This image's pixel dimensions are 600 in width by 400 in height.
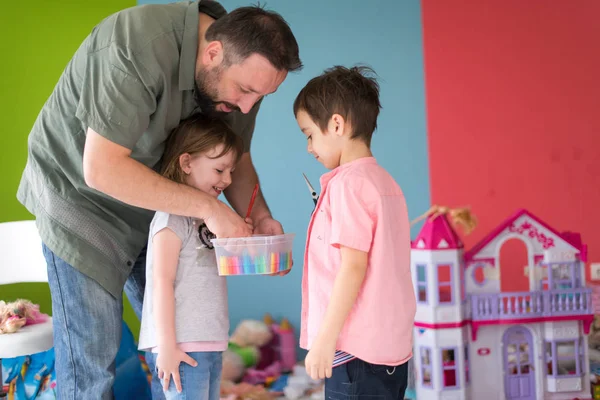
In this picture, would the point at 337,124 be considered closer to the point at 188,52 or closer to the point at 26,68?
the point at 188,52

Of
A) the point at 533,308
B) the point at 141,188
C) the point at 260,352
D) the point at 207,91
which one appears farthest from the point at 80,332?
the point at 533,308

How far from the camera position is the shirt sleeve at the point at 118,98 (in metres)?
1.42

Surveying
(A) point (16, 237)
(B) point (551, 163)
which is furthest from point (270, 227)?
(B) point (551, 163)

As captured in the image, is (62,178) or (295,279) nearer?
(62,178)

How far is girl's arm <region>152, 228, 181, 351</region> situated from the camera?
57.7 inches

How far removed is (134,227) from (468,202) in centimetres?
207

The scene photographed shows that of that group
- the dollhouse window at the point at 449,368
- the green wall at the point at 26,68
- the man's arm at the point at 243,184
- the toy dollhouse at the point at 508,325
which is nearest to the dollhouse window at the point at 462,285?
the toy dollhouse at the point at 508,325

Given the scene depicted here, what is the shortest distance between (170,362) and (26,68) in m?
2.16

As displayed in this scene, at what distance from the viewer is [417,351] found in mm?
2645

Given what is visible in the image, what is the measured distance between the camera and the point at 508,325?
2.64 m

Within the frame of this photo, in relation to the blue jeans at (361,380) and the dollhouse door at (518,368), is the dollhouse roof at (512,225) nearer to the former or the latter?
the dollhouse door at (518,368)

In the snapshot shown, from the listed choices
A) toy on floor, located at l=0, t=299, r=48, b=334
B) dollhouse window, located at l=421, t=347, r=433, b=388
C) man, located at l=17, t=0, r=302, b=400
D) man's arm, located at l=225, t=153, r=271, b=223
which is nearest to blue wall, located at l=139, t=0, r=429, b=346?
dollhouse window, located at l=421, t=347, r=433, b=388

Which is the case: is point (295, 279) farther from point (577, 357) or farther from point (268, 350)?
point (577, 357)

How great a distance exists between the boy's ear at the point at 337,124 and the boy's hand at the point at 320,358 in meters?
0.43
